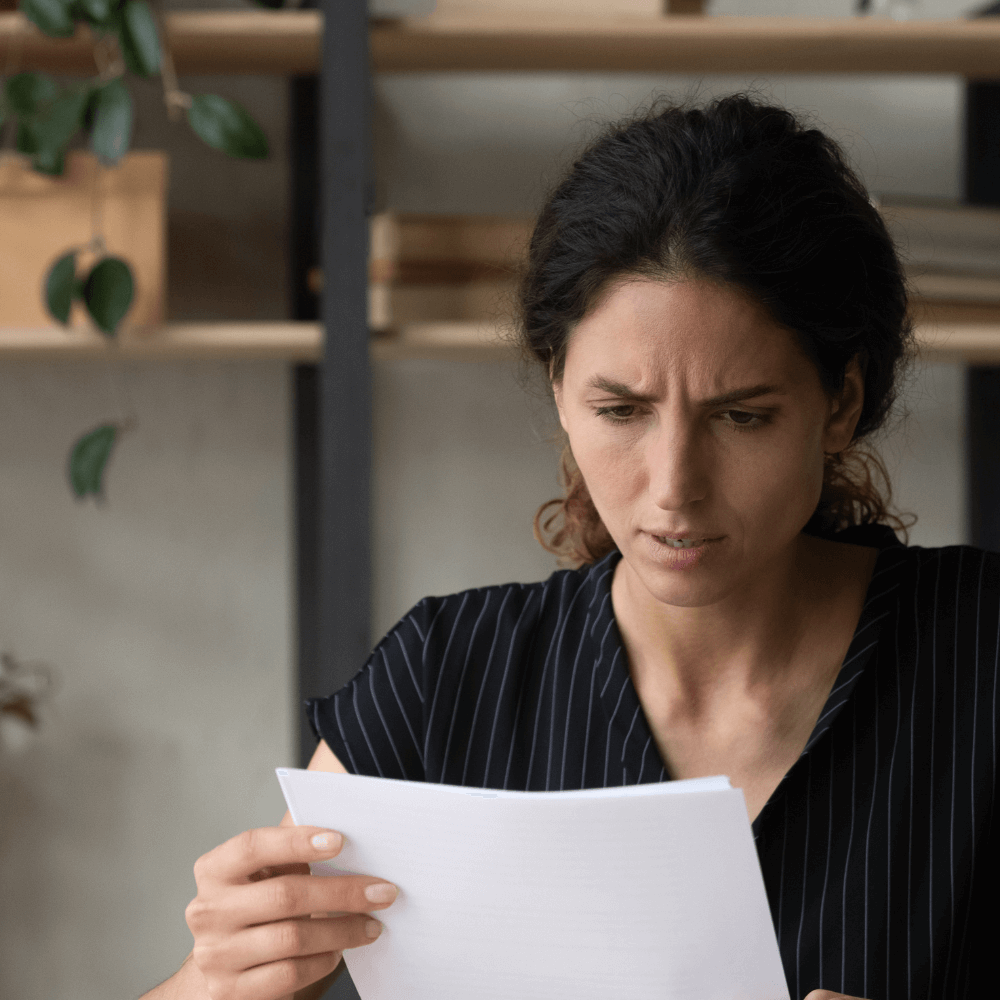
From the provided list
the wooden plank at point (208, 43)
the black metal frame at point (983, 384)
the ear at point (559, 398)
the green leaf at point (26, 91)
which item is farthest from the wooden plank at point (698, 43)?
the ear at point (559, 398)

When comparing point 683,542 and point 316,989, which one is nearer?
point 683,542

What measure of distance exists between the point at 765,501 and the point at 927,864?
327 mm

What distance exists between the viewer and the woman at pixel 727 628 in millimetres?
768

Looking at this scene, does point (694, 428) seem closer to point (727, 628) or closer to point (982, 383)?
point (727, 628)

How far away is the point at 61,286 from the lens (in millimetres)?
1380

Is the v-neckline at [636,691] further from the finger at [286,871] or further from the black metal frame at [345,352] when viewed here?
the black metal frame at [345,352]

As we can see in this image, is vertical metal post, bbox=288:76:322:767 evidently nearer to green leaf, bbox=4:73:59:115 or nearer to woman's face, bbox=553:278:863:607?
green leaf, bbox=4:73:59:115

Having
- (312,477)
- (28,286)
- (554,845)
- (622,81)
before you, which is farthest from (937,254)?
(28,286)

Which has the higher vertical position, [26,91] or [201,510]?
[26,91]

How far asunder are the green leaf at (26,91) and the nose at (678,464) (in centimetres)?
108

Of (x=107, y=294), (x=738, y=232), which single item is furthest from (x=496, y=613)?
(x=107, y=294)

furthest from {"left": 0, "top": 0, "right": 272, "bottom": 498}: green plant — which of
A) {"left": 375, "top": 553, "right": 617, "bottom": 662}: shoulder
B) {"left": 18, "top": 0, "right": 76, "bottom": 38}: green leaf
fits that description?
{"left": 375, "top": 553, "right": 617, "bottom": 662}: shoulder

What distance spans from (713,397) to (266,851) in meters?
0.44

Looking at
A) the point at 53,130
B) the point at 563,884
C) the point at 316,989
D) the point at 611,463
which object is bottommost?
the point at 316,989
